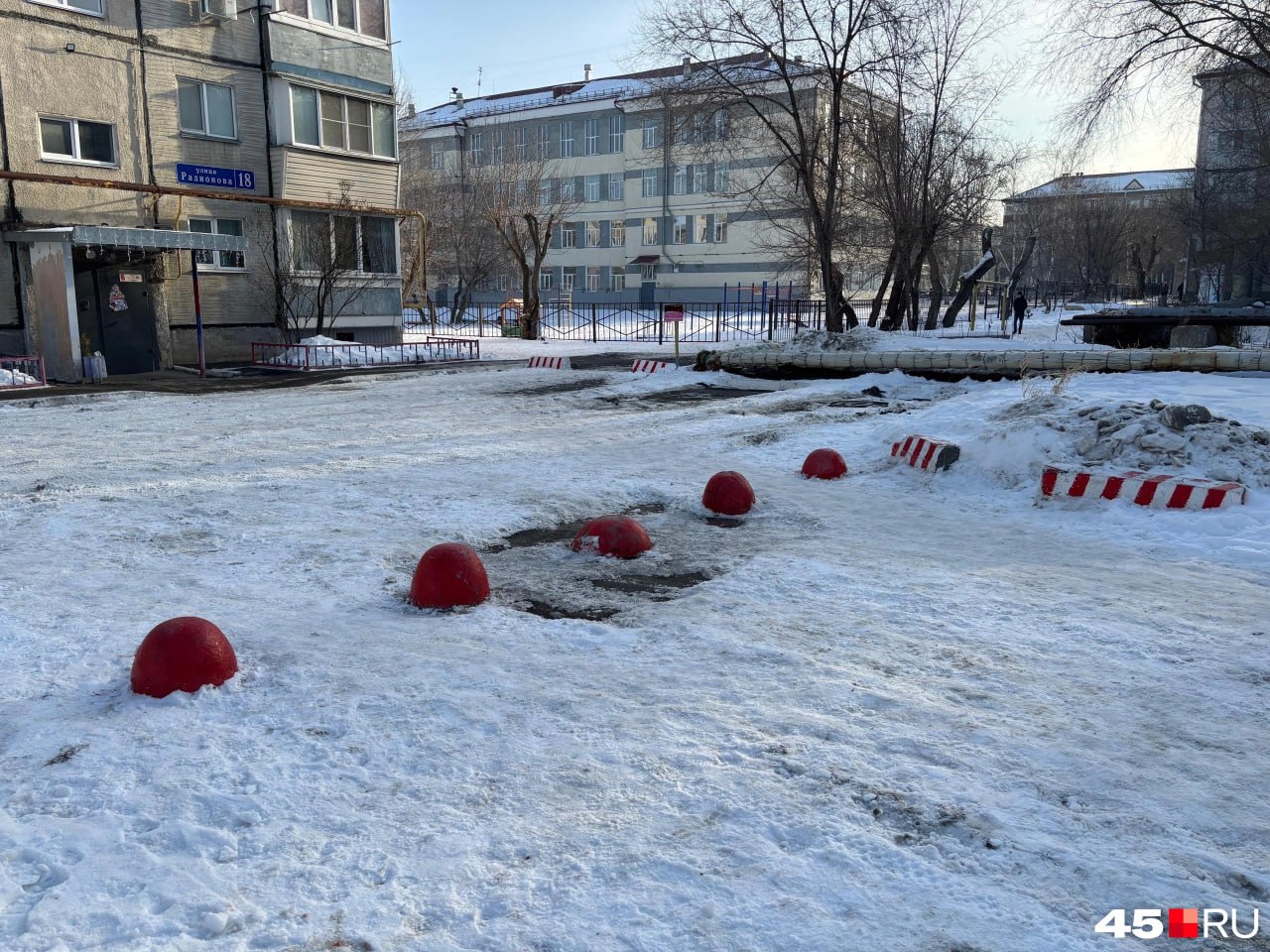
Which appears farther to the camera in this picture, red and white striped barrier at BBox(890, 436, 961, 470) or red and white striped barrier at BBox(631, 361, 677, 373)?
red and white striped barrier at BBox(631, 361, 677, 373)

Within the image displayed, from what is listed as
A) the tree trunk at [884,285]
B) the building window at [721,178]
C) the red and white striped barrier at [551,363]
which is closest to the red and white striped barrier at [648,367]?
the red and white striped barrier at [551,363]

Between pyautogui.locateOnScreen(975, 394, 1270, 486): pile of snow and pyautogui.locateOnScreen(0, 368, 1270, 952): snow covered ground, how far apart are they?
0.07 metres

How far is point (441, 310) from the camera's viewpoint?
60.7m

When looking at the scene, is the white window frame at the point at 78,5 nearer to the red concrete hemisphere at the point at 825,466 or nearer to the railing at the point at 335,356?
the railing at the point at 335,356

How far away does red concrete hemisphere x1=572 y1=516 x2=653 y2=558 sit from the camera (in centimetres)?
666

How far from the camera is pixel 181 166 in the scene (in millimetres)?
21922

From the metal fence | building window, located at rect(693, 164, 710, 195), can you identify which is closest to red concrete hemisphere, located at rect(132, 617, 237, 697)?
the metal fence

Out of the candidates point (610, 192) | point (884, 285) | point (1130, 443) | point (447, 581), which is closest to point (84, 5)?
point (447, 581)

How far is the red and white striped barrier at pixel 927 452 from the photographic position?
→ 928cm

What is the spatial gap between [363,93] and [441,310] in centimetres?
3490

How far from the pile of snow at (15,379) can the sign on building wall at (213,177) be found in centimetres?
666

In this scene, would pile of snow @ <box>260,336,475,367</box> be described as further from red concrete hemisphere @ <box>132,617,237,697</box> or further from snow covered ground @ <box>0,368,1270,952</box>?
red concrete hemisphere @ <box>132,617,237,697</box>

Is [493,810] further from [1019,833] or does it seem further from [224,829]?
[1019,833]

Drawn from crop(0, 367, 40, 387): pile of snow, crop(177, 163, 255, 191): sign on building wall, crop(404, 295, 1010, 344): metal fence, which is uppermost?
crop(177, 163, 255, 191): sign on building wall
